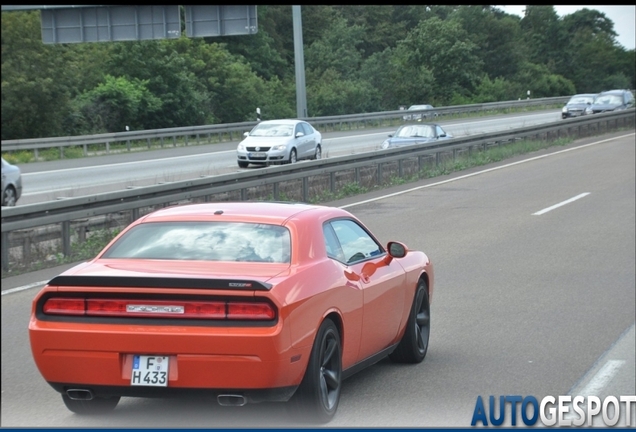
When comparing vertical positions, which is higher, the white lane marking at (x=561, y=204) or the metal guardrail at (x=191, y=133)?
the metal guardrail at (x=191, y=133)

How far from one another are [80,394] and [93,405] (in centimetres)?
50

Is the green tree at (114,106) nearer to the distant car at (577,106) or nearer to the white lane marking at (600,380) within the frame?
the white lane marking at (600,380)

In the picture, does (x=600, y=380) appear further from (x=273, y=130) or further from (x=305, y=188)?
(x=273, y=130)

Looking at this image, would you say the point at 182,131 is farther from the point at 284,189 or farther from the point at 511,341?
the point at 511,341

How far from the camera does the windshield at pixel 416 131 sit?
34219mm

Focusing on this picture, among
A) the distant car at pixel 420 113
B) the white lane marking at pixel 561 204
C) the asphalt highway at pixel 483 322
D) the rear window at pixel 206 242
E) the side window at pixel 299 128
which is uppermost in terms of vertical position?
the rear window at pixel 206 242

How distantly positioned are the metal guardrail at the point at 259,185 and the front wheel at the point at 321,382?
690 cm

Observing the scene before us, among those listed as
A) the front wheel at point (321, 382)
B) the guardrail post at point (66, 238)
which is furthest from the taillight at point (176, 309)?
the guardrail post at point (66, 238)

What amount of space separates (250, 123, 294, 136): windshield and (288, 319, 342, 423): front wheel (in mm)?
26344

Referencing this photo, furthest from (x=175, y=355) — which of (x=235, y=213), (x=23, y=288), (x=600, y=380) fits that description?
(x=23, y=288)

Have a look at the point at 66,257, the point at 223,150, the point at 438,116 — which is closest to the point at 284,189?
the point at 66,257

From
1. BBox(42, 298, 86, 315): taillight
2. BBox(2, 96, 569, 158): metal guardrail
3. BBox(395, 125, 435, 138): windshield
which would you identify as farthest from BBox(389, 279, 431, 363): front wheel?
BBox(395, 125, 435, 138): windshield

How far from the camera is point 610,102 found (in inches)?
2190

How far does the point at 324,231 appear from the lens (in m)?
7.34
